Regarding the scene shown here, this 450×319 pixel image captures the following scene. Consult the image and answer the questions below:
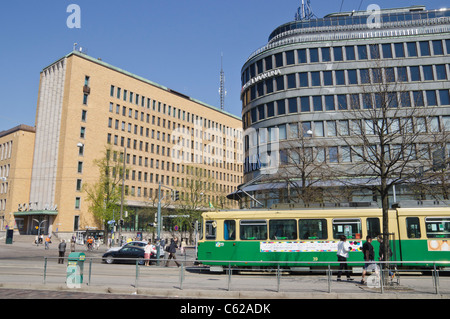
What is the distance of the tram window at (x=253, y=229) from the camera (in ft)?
63.8

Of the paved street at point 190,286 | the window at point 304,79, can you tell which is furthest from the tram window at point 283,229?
the window at point 304,79

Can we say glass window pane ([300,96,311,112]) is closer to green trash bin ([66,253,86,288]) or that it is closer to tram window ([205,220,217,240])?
tram window ([205,220,217,240])

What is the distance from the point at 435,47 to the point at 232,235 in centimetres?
3384

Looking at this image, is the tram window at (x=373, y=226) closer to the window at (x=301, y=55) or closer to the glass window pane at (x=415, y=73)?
the glass window pane at (x=415, y=73)

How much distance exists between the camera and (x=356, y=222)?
18.8 m

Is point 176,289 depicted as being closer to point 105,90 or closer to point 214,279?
point 214,279

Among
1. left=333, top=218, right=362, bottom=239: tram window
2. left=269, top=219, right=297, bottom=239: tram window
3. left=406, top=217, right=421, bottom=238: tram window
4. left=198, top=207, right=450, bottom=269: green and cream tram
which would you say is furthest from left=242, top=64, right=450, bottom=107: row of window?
left=269, top=219, right=297, bottom=239: tram window

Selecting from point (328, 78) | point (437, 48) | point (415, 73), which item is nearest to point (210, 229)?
point (328, 78)

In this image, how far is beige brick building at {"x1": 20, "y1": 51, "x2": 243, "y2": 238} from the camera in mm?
63062

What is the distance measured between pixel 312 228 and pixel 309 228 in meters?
0.14
